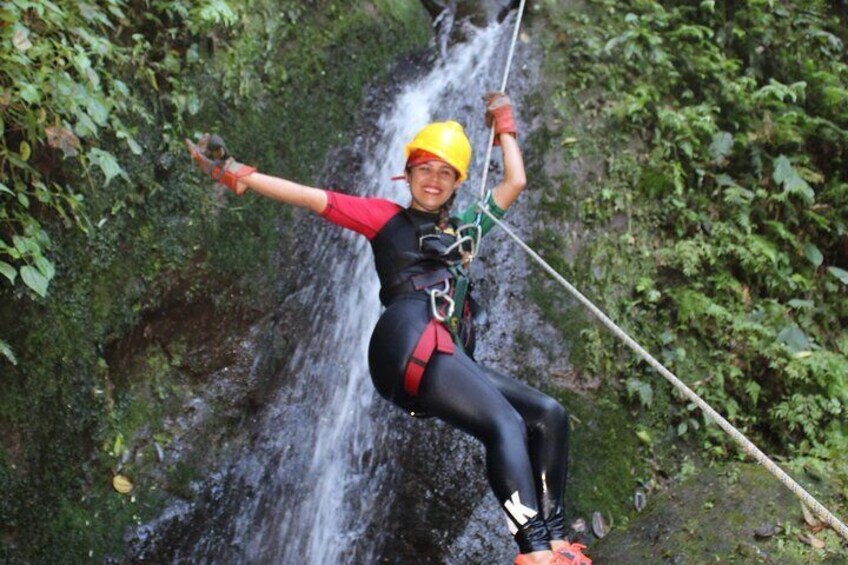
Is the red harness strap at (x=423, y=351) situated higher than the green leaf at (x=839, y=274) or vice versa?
the red harness strap at (x=423, y=351)

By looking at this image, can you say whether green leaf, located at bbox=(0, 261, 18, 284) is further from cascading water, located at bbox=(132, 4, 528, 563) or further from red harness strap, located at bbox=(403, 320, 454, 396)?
red harness strap, located at bbox=(403, 320, 454, 396)

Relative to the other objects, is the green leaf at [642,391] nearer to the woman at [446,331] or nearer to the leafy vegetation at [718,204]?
the leafy vegetation at [718,204]

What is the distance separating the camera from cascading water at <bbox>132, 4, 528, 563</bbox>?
15.9 feet

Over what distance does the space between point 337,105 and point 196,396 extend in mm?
3029

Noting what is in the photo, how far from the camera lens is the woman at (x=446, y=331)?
314 cm

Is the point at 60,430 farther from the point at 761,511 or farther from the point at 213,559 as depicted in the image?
the point at 761,511

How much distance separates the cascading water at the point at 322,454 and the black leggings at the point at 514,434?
1.83 metres

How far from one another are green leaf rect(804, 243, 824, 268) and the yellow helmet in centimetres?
357

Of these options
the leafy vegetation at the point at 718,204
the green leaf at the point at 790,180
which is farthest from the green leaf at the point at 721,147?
the green leaf at the point at 790,180

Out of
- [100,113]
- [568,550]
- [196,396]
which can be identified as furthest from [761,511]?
[100,113]

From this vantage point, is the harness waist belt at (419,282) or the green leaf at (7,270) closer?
the harness waist belt at (419,282)

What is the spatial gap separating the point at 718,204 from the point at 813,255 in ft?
2.74

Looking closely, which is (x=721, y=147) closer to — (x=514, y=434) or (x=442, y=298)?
(x=442, y=298)

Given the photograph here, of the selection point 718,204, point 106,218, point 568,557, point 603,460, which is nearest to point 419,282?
point 568,557
